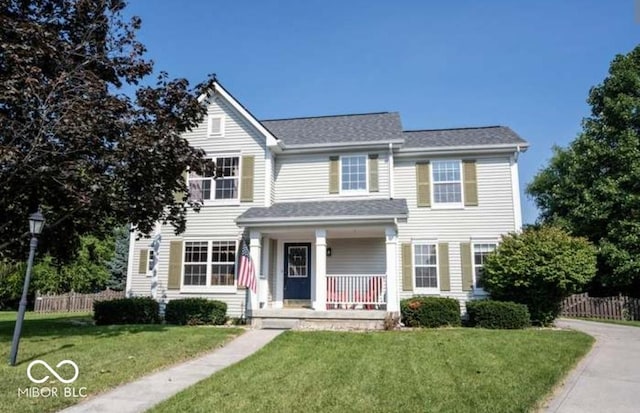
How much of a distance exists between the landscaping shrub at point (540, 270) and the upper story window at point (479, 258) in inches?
40.1

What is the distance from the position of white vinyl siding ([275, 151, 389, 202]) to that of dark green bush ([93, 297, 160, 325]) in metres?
5.71

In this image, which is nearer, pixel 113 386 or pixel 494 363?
pixel 113 386

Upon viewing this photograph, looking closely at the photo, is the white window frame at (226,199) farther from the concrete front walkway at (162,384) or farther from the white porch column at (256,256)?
the concrete front walkway at (162,384)

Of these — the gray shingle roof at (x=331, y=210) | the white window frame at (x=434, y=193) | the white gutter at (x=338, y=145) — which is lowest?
the gray shingle roof at (x=331, y=210)

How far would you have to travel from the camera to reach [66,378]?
6898 millimetres

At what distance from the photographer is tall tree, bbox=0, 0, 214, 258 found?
9.62 m

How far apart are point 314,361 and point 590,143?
20316 millimetres

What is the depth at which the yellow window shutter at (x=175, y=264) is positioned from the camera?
15289mm

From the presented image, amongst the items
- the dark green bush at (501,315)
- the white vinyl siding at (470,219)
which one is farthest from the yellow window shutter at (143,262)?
the dark green bush at (501,315)

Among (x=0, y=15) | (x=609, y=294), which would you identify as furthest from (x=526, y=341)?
(x=609, y=294)

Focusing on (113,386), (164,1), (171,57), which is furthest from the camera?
(171,57)

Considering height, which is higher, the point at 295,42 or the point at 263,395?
the point at 295,42

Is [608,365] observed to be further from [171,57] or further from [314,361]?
[171,57]

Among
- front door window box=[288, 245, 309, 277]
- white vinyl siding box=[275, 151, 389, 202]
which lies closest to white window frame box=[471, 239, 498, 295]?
white vinyl siding box=[275, 151, 389, 202]
